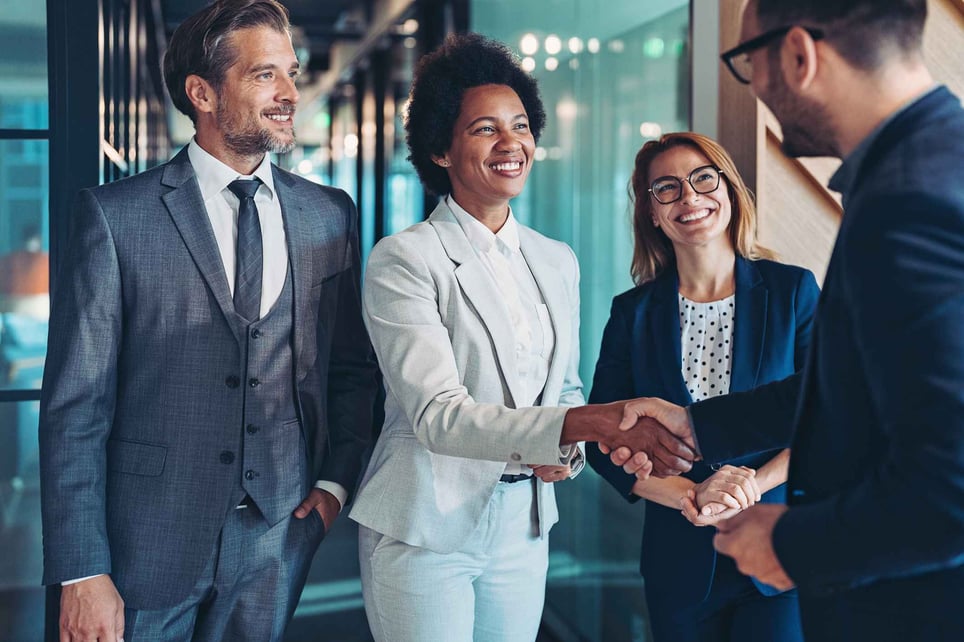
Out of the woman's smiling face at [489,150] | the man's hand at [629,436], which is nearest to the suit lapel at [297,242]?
the woman's smiling face at [489,150]

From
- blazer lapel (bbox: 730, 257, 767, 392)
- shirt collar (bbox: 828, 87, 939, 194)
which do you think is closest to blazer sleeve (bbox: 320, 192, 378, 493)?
blazer lapel (bbox: 730, 257, 767, 392)

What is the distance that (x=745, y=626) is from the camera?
6.51ft

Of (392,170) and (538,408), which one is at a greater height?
(392,170)

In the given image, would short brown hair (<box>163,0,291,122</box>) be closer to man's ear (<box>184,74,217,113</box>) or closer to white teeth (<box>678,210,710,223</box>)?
man's ear (<box>184,74,217,113</box>)

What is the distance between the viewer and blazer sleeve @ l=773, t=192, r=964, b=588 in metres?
0.99

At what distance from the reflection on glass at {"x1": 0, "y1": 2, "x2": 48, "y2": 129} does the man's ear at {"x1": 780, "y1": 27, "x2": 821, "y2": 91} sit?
209 centimetres

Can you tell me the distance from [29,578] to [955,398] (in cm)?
254

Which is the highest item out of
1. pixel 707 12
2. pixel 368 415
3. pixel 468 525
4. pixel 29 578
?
pixel 707 12

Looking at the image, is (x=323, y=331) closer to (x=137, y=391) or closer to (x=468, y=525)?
(x=137, y=391)

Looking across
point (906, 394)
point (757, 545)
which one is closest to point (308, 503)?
point (757, 545)

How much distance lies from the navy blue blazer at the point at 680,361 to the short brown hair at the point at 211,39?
107 cm


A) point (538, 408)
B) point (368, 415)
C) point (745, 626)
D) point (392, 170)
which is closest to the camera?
point (538, 408)

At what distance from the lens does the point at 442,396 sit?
184 centimetres

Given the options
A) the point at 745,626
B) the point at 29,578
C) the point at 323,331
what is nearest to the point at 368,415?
the point at 323,331
